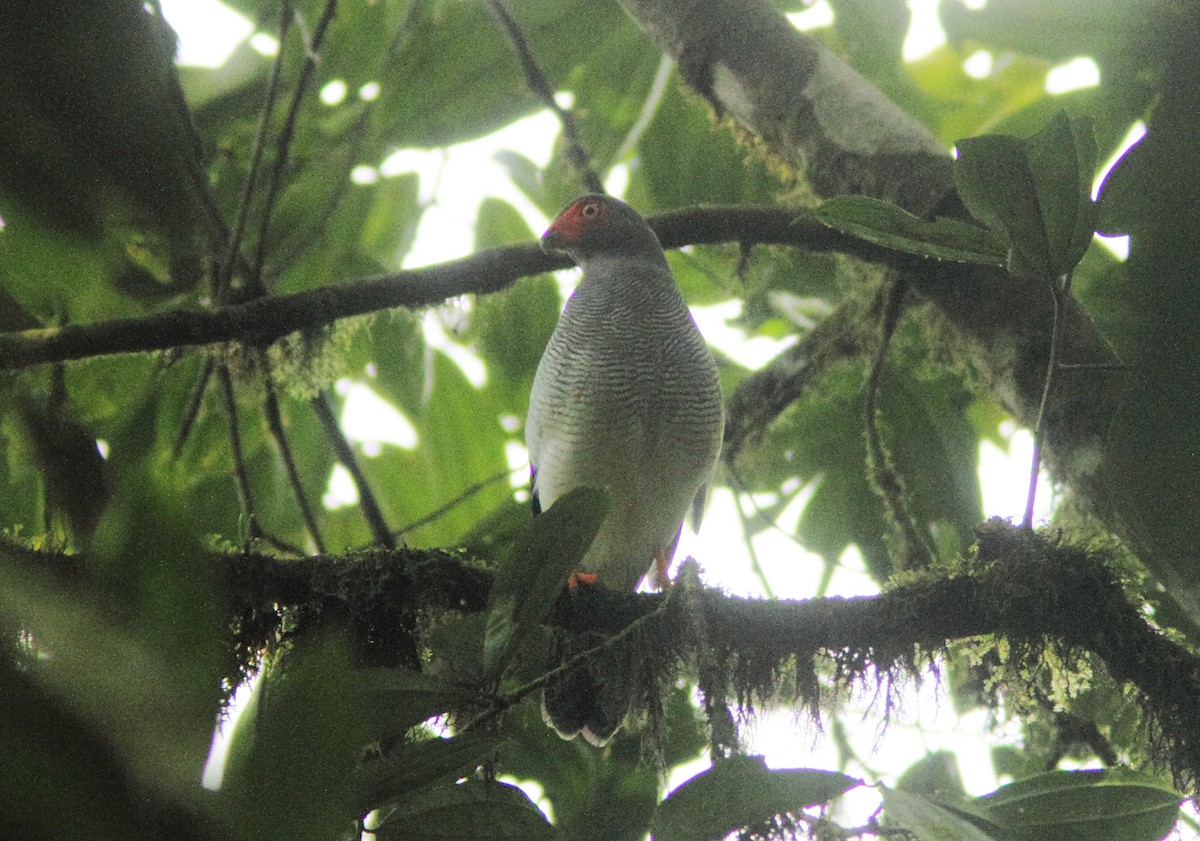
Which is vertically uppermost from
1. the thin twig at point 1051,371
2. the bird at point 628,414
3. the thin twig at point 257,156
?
the thin twig at point 257,156

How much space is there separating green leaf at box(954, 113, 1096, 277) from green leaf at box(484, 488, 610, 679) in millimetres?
788

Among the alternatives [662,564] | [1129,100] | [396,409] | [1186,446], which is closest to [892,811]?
[1186,446]

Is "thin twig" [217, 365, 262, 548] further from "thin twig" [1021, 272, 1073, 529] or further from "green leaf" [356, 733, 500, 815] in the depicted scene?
"thin twig" [1021, 272, 1073, 529]

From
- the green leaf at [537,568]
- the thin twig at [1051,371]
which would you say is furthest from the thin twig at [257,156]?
the thin twig at [1051,371]

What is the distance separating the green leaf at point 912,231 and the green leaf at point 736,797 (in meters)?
0.96

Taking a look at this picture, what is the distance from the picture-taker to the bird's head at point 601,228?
3643 millimetres

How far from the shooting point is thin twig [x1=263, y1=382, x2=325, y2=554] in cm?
301

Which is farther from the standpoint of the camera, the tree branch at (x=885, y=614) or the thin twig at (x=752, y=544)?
the thin twig at (x=752, y=544)

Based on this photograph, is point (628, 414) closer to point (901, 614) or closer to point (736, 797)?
point (901, 614)

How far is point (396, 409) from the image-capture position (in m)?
3.84

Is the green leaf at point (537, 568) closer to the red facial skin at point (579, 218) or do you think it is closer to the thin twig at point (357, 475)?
the thin twig at point (357, 475)

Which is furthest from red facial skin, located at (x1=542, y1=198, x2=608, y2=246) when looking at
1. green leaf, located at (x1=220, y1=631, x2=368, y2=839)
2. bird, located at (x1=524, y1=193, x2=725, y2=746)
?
green leaf, located at (x1=220, y1=631, x2=368, y2=839)

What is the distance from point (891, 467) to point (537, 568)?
210 centimetres

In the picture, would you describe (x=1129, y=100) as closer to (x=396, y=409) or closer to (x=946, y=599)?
(x=946, y=599)
